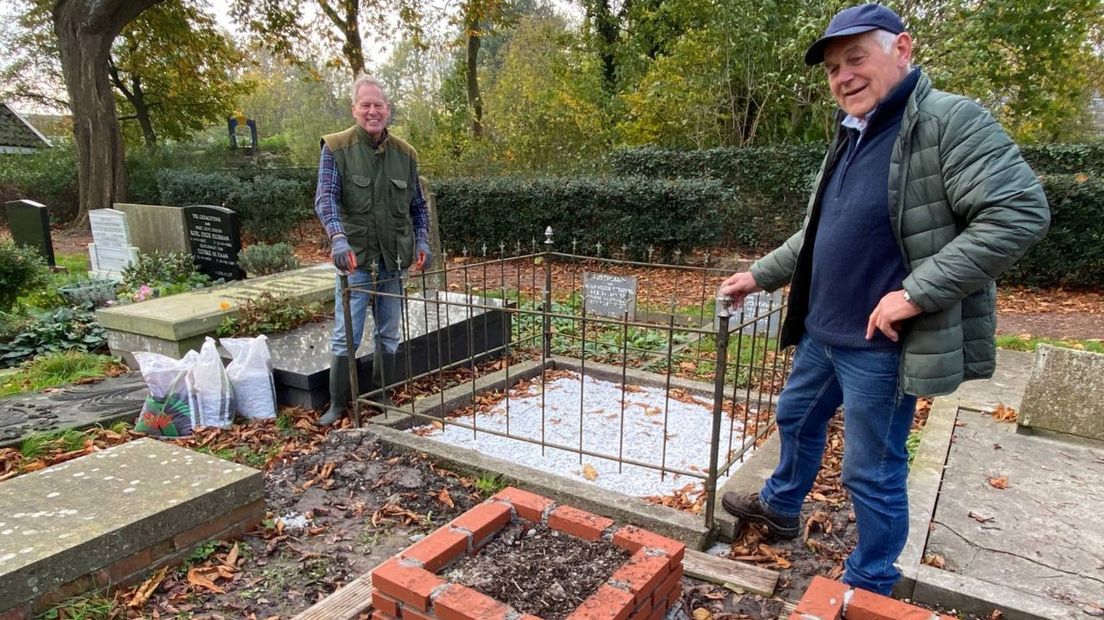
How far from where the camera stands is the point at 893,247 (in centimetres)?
195

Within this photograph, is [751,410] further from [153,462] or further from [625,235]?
[625,235]

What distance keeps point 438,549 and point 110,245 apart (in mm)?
8202

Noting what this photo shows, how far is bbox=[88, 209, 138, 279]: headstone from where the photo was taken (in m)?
7.88

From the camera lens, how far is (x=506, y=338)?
198 inches

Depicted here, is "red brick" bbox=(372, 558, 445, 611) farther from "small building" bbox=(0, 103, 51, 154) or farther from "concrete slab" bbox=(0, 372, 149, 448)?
"small building" bbox=(0, 103, 51, 154)

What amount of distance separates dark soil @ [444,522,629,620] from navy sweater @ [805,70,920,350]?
1.07 metres

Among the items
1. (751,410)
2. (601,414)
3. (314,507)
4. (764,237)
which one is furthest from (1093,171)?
(314,507)

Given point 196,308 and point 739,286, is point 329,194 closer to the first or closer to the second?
point 196,308

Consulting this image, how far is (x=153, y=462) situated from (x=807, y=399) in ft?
9.32

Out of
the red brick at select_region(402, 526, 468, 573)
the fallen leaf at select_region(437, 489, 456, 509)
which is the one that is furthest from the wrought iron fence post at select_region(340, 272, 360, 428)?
the red brick at select_region(402, 526, 468, 573)

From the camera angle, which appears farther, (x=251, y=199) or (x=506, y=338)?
(x=251, y=199)

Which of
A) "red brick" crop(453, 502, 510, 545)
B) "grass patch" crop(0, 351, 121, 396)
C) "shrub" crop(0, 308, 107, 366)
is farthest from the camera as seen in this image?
"shrub" crop(0, 308, 107, 366)

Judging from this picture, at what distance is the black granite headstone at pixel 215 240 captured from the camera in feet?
23.1

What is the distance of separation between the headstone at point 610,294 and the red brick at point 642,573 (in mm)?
3115
